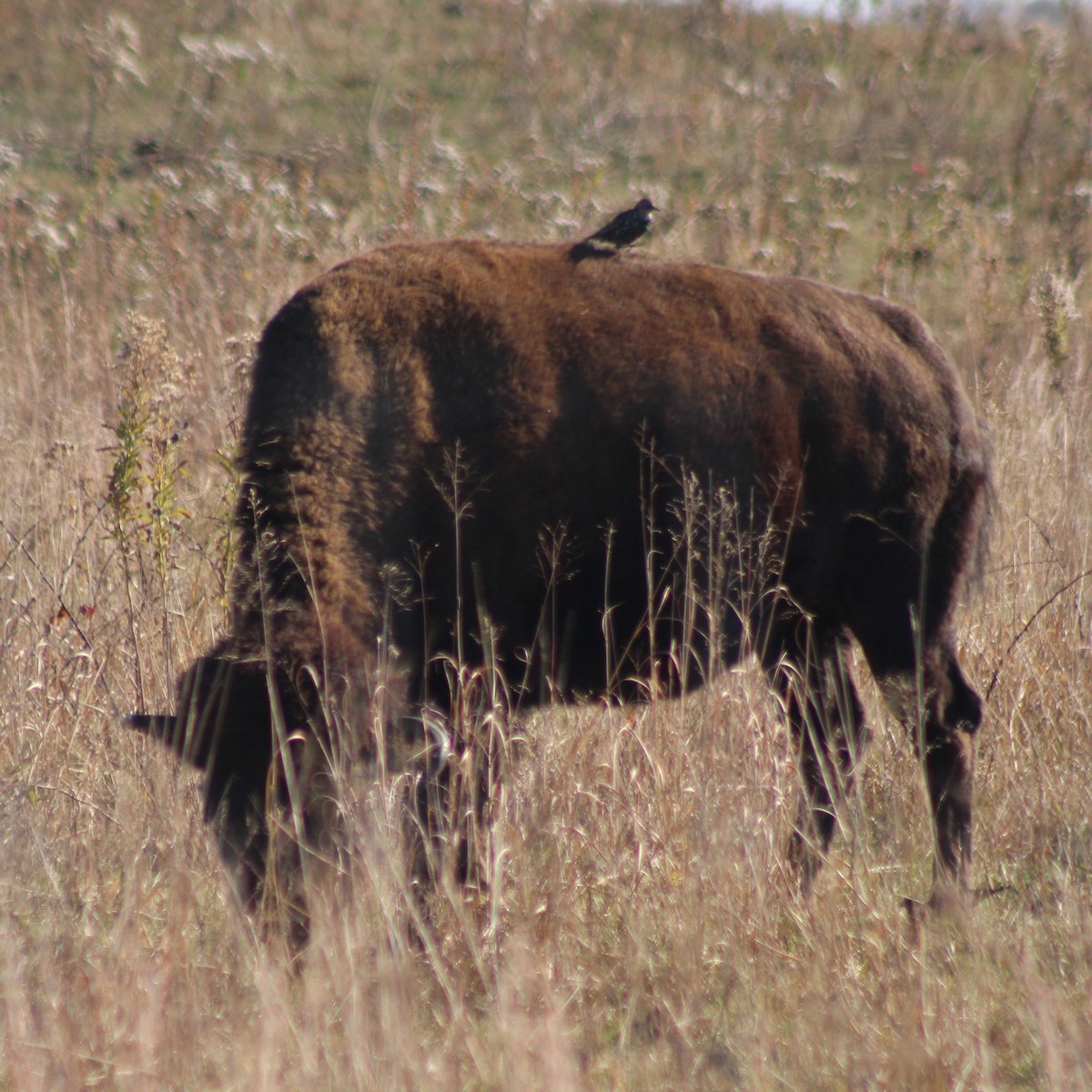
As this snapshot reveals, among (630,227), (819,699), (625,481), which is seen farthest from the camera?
(819,699)

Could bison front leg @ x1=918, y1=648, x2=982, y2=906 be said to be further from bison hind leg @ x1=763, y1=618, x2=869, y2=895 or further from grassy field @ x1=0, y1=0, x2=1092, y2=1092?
bison hind leg @ x1=763, y1=618, x2=869, y2=895

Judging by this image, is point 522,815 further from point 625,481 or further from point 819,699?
point 819,699

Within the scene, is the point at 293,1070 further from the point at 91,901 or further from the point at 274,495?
the point at 274,495

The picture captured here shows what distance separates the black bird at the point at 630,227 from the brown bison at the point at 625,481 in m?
0.07

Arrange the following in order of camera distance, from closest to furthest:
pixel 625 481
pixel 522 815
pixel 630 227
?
pixel 522 815 < pixel 625 481 < pixel 630 227

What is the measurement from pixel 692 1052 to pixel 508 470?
68.1 inches

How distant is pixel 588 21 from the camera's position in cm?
2025

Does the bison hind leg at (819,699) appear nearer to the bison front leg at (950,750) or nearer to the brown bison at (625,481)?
the brown bison at (625,481)

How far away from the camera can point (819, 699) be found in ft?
15.1

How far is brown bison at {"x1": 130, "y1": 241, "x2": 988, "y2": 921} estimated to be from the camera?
3.62m

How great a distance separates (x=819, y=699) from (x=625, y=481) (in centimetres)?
112

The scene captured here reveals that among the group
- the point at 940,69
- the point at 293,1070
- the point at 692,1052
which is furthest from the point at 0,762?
the point at 940,69

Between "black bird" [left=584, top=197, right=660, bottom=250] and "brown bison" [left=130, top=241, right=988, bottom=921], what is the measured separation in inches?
2.9

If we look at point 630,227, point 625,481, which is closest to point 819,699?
point 625,481
